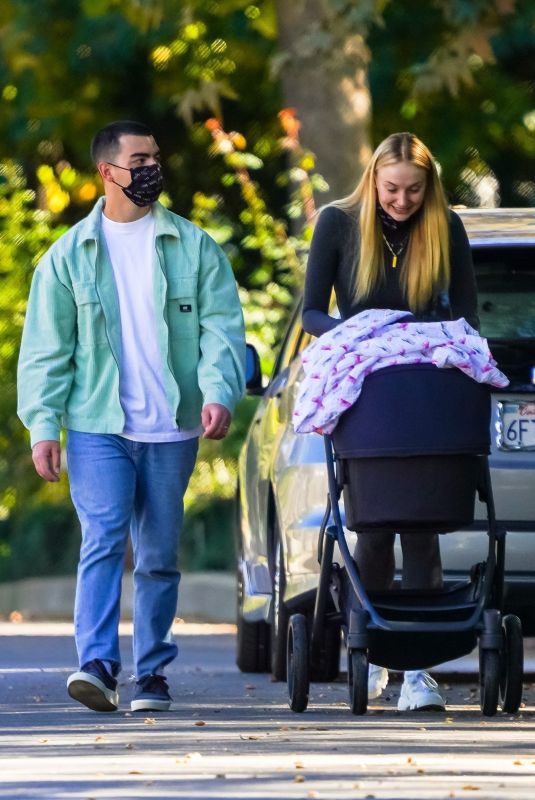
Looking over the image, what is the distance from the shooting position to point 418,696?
812cm

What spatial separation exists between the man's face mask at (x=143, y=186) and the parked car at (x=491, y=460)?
978mm

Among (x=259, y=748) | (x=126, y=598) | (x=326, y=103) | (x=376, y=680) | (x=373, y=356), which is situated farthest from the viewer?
(x=126, y=598)

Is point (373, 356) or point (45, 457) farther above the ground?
point (373, 356)

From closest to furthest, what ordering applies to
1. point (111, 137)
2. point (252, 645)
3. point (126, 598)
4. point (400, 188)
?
1. point (400, 188)
2. point (111, 137)
3. point (252, 645)
4. point (126, 598)

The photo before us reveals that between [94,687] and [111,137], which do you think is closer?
[94,687]

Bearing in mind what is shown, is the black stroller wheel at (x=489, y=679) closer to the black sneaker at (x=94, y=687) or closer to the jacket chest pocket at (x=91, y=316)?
the black sneaker at (x=94, y=687)

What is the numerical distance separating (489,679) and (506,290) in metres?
1.64

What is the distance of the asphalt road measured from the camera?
5.93 metres

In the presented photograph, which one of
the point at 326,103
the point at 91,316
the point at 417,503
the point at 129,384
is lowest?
the point at 417,503

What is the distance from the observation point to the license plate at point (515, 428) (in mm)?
8352

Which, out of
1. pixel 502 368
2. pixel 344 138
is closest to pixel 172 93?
pixel 344 138

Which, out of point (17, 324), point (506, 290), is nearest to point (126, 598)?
point (17, 324)

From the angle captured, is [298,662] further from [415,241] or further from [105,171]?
[105,171]

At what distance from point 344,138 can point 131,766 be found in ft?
30.7
